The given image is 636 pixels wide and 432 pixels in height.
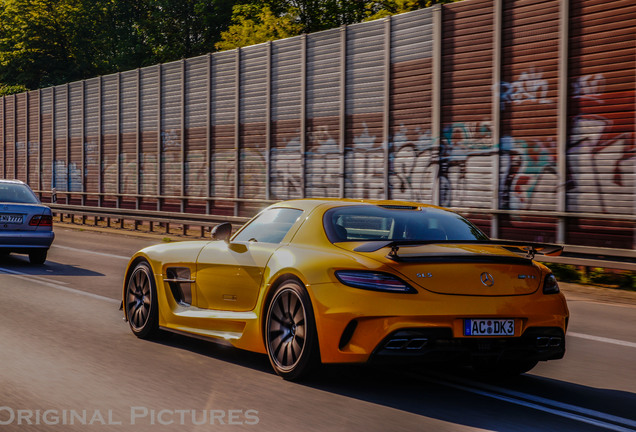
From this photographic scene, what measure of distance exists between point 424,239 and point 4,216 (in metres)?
10.8

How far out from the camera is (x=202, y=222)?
2298 cm

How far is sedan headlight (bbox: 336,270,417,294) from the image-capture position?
5337 mm

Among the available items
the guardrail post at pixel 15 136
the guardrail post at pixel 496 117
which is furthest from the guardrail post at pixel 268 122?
the guardrail post at pixel 15 136

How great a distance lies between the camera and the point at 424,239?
6.20m

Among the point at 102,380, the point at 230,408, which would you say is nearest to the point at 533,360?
the point at 230,408

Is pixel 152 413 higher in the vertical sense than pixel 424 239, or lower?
lower

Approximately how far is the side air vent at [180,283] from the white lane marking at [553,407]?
2.31 meters

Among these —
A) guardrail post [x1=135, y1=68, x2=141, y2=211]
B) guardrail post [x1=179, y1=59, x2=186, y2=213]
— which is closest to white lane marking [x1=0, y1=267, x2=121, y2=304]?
guardrail post [x1=179, y1=59, x2=186, y2=213]

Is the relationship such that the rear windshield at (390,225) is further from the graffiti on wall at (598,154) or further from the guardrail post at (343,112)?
the guardrail post at (343,112)

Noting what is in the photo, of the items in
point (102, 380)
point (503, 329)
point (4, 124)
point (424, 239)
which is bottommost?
point (102, 380)

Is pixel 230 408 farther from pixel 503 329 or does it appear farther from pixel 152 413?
pixel 503 329

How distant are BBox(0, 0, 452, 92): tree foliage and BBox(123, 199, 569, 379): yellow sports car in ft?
133

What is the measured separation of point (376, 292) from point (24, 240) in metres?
11.2

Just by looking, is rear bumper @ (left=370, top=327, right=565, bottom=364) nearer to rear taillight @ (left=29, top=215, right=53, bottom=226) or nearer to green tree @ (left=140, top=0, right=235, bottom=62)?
rear taillight @ (left=29, top=215, right=53, bottom=226)
